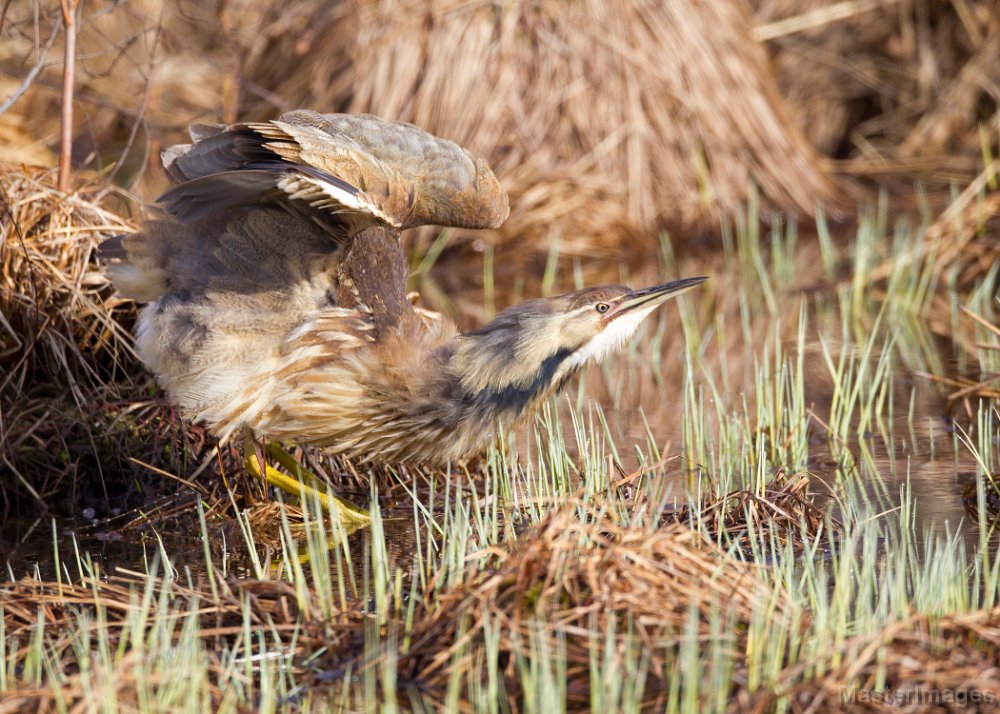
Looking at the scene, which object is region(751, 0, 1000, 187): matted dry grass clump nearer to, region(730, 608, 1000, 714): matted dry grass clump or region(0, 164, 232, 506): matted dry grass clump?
region(0, 164, 232, 506): matted dry grass clump

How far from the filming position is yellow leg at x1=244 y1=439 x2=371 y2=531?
4.07m

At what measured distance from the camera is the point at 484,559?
3.06m

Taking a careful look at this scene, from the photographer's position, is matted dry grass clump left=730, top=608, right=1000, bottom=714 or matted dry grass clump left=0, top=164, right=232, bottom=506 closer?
matted dry grass clump left=730, top=608, right=1000, bottom=714

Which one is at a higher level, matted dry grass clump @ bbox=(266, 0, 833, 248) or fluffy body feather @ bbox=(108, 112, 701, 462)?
matted dry grass clump @ bbox=(266, 0, 833, 248)

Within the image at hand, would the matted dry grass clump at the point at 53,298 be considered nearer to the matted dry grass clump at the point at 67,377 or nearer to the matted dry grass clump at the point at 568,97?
the matted dry grass clump at the point at 67,377

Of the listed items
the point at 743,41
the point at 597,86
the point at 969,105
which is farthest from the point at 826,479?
the point at 969,105

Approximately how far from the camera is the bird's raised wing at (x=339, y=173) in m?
3.32

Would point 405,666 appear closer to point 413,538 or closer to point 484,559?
point 484,559

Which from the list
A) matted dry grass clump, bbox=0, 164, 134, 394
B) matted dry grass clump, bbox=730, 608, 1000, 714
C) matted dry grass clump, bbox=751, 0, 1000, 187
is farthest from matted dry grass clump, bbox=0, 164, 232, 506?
matted dry grass clump, bbox=751, 0, 1000, 187

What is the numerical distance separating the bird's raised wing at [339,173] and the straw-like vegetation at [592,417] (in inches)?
27.7

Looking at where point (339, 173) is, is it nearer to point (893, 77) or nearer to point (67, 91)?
point (67, 91)

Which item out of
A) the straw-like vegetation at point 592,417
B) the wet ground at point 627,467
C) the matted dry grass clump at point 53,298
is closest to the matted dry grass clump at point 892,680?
the straw-like vegetation at point 592,417

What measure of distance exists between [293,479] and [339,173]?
1.13 metres

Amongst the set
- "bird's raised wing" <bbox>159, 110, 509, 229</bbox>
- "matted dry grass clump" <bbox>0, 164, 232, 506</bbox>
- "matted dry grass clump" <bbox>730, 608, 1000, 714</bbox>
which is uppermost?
"bird's raised wing" <bbox>159, 110, 509, 229</bbox>
